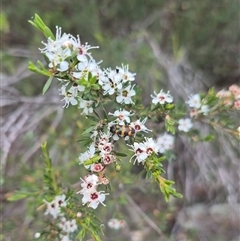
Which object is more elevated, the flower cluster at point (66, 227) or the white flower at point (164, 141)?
the white flower at point (164, 141)

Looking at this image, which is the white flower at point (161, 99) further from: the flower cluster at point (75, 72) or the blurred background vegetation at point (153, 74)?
the blurred background vegetation at point (153, 74)

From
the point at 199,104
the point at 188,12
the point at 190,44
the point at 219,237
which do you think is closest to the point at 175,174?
the point at 219,237

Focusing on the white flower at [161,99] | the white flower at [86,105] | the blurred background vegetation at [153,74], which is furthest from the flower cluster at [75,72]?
the blurred background vegetation at [153,74]

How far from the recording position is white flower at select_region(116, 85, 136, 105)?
1154mm

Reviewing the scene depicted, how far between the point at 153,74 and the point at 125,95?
132 centimetres

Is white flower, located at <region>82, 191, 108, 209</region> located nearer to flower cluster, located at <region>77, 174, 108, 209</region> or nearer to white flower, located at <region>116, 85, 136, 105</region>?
flower cluster, located at <region>77, 174, 108, 209</region>

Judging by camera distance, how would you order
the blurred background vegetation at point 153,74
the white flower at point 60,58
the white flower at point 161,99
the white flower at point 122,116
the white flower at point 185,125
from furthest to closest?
the blurred background vegetation at point 153,74 → the white flower at point 185,125 → the white flower at point 161,99 → the white flower at point 122,116 → the white flower at point 60,58

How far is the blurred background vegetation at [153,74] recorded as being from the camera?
236 centimetres

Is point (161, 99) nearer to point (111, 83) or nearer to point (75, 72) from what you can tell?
point (111, 83)

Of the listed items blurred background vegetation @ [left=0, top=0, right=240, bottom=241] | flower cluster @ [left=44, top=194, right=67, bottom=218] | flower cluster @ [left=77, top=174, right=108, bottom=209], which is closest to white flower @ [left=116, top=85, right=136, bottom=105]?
flower cluster @ [left=77, top=174, right=108, bottom=209]

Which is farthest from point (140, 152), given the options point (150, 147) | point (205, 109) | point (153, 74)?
point (153, 74)

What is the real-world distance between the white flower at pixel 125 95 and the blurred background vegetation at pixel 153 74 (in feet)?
3.54

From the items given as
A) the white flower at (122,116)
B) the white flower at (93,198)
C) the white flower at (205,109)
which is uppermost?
the white flower at (122,116)

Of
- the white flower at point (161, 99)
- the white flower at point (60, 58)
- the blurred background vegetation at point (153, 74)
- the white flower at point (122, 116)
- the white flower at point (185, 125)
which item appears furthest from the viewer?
the blurred background vegetation at point (153, 74)
